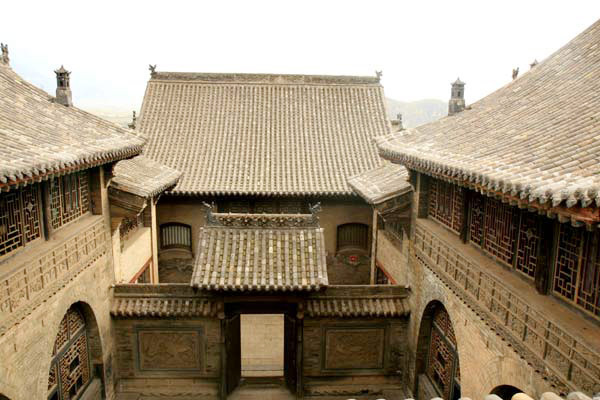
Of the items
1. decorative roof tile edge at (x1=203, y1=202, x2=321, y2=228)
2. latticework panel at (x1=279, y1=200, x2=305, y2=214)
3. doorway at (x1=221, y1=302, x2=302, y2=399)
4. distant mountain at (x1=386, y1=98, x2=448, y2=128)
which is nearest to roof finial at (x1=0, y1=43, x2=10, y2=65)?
decorative roof tile edge at (x1=203, y1=202, x2=321, y2=228)

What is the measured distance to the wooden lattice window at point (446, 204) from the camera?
30.8 ft

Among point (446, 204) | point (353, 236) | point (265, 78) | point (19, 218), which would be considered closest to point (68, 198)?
point (19, 218)

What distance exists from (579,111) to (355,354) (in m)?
7.70

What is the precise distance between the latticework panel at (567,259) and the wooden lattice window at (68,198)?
28.0ft

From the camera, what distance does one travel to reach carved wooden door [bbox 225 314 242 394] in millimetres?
11500

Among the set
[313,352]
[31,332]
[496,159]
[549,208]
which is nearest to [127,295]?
[31,332]

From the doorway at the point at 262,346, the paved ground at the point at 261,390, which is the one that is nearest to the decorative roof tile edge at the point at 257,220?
→ the paved ground at the point at 261,390

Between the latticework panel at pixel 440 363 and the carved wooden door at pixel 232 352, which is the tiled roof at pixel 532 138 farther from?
the carved wooden door at pixel 232 352

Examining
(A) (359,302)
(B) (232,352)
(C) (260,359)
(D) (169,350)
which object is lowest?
(C) (260,359)

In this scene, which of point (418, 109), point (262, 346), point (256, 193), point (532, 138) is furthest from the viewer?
point (418, 109)

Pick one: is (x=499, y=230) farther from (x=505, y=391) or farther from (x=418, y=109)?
(x=418, y=109)

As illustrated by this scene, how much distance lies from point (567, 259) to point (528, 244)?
0.91 metres

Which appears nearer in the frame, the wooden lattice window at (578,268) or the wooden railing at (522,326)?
the wooden railing at (522,326)

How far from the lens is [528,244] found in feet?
22.6
